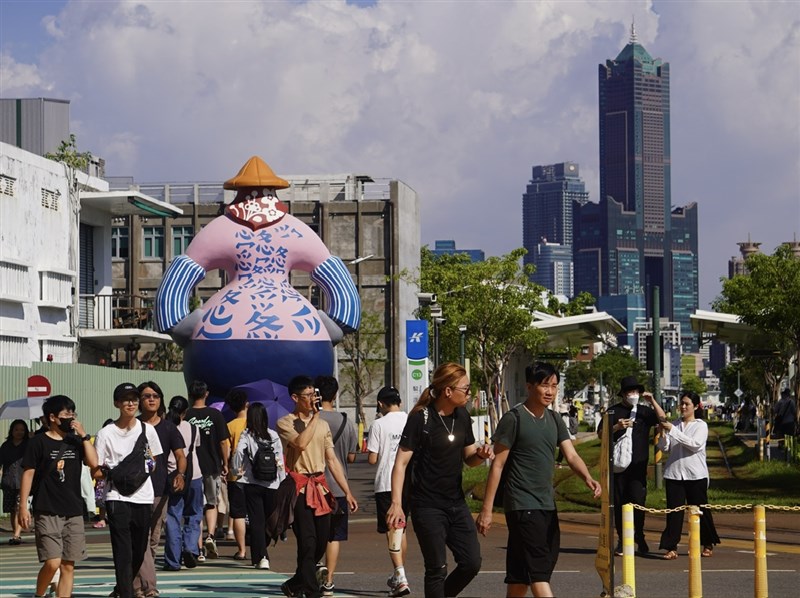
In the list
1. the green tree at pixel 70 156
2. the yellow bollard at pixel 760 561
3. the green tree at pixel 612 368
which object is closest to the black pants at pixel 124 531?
the yellow bollard at pixel 760 561

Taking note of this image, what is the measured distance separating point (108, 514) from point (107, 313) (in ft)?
97.5

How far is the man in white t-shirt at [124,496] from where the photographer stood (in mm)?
11922

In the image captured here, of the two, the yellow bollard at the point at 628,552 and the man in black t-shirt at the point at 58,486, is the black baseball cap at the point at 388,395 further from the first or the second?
the man in black t-shirt at the point at 58,486

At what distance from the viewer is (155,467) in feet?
41.6

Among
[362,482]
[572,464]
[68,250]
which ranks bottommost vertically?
[362,482]

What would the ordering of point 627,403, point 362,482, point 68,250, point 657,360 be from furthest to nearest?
point 68,250 < point 362,482 < point 657,360 < point 627,403

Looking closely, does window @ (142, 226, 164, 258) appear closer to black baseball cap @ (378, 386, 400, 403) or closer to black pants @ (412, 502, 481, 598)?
black baseball cap @ (378, 386, 400, 403)

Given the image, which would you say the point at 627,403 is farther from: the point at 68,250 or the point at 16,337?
the point at 68,250

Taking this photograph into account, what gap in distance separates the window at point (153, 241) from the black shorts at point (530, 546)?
64.3 meters

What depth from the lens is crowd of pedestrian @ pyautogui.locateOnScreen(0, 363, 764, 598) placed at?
10.4 metres

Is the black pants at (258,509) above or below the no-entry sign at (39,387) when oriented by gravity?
below

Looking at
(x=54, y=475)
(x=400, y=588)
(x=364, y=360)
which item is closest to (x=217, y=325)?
(x=400, y=588)

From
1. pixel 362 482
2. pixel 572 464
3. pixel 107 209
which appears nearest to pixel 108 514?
pixel 572 464

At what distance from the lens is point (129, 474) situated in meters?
11.9
